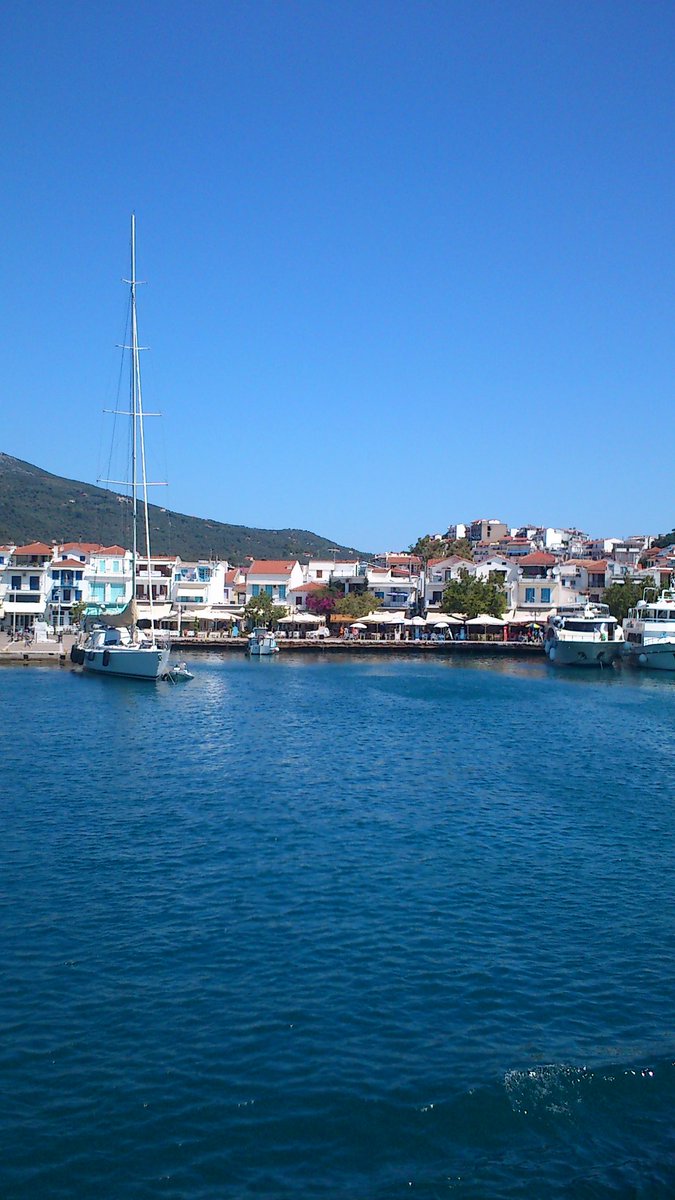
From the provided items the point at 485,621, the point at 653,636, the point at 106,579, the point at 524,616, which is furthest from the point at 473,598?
the point at 106,579

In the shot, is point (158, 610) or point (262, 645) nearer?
point (262, 645)

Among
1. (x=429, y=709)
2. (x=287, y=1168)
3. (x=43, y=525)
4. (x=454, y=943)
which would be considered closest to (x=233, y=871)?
(x=454, y=943)

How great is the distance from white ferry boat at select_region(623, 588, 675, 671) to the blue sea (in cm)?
3601

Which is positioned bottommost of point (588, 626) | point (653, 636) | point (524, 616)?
point (653, 636)

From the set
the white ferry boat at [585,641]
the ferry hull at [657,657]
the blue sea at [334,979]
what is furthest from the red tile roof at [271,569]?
the blue sea at [334,979]

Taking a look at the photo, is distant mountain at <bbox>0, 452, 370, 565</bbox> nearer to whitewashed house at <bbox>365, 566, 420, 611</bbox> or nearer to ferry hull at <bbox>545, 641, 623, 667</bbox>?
whitewashed house at <bbox>365, 566, 420, 611</bbox>

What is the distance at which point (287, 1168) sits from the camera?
31.4 ft

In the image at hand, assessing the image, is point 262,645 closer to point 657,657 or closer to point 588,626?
point 588,626

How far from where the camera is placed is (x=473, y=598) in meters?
78.9

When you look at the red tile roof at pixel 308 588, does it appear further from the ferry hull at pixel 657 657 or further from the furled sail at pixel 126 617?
the furled sail at pixel 126 617

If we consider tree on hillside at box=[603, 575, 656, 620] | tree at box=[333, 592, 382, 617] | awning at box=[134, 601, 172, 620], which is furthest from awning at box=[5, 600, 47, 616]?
tree on hillside at box=[603, 575, 656, 620]

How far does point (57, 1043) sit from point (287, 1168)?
3.75 metres

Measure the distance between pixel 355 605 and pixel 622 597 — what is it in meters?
22.2

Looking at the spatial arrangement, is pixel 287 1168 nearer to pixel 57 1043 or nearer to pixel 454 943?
pixel 57 1043
